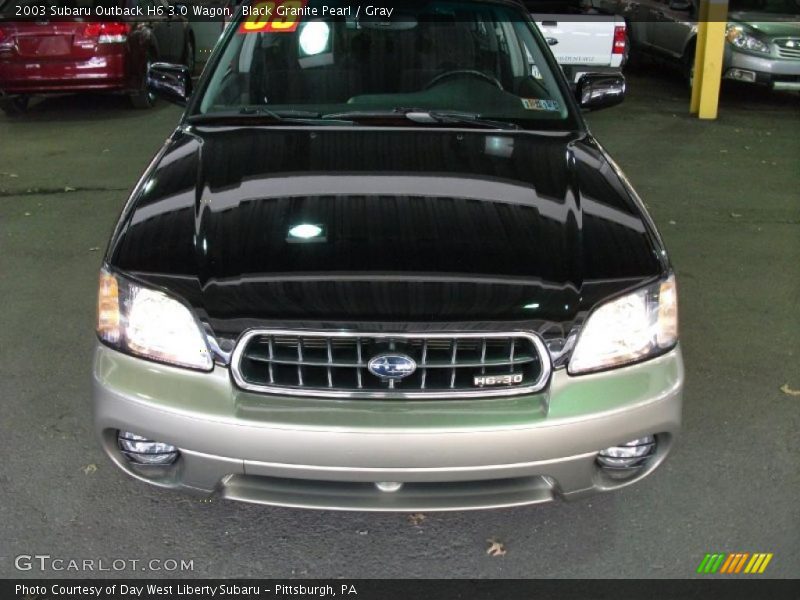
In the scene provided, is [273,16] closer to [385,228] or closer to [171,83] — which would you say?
[171,83]

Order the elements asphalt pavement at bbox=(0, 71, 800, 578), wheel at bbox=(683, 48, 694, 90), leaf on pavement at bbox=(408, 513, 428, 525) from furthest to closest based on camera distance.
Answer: wheel at bbox=(683, 48, 694, 90), leaf on pavement at bbox=(408, 513, 428, 525), asphalt pavement at bbox=(0, 71, 800, 578)

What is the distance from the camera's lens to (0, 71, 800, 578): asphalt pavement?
8.73ft


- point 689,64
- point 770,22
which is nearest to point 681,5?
point 689,64

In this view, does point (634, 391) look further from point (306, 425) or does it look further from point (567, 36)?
point (567, 36)

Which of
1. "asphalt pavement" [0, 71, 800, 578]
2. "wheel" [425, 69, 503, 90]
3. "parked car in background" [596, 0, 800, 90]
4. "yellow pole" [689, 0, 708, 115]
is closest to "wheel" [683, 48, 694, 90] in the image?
"parked car in background" [596, 0, 800, 90]

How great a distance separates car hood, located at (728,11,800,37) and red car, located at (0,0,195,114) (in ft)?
22.9

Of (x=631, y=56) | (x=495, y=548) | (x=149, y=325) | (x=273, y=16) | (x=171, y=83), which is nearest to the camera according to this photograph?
(x=149, y=325)

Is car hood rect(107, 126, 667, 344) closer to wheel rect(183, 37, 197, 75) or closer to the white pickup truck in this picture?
the white pickup truck

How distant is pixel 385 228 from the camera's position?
100.0 inches

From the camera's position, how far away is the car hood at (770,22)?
955 centimetres

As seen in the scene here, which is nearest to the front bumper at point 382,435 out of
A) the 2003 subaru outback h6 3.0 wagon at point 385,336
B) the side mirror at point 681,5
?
the 2003 subaru outback h6 3.0 wagon at point 385,336

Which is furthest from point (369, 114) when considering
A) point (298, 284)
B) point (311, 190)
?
point (298, 284)

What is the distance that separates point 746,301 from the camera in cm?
463

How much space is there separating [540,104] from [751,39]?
24.1 ft
